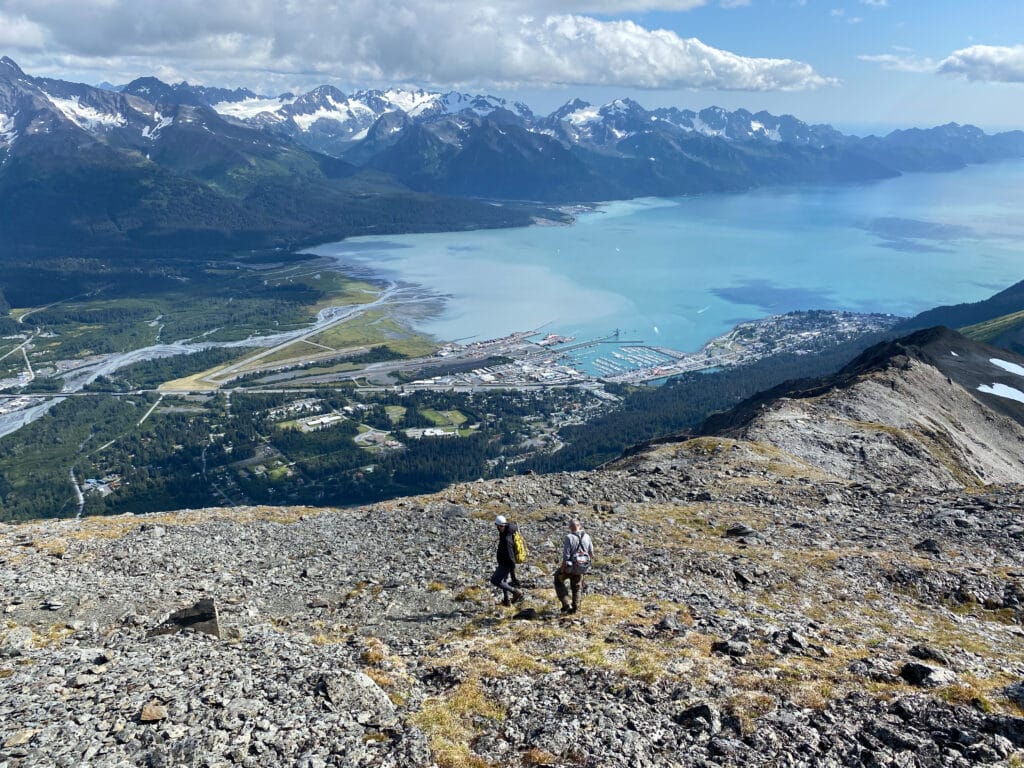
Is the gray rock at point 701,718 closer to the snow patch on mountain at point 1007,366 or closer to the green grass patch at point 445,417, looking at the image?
the snow patch on mountain at point 1007,366

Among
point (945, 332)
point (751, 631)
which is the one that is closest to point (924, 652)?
point (751, 631)

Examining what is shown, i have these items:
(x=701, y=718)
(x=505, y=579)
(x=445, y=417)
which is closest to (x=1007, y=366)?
(x=505, y=579)

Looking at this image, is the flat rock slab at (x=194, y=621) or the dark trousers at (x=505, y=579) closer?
the flat rock slab at (x=194, y=621)

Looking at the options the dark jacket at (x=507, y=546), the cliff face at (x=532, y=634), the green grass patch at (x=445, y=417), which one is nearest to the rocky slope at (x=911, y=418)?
the cliff face at (x=532, y=634)

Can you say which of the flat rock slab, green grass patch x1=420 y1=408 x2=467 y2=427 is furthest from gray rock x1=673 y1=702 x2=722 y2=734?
green grass patch x1=420 y1=408 x2=467 y2=427

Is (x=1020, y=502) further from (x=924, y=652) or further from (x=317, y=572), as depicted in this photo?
(x=317, y=572)

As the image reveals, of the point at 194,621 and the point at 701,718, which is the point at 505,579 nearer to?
the point at 701,718
